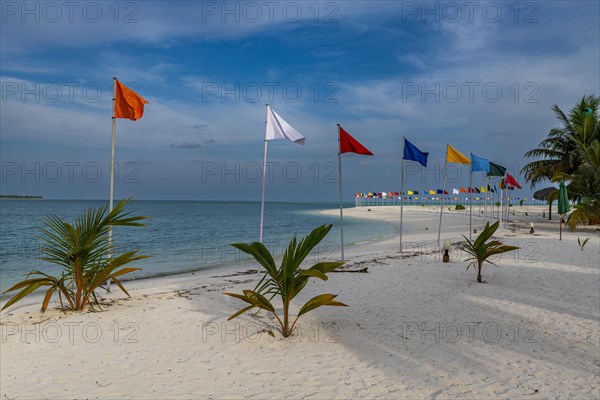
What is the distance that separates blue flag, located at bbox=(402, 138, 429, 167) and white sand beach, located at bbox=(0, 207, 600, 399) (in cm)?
579

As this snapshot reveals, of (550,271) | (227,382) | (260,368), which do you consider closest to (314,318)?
(260,368)

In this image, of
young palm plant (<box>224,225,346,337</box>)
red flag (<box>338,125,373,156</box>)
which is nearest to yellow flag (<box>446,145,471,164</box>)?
red flag (<box>338,125,373,156</box>)

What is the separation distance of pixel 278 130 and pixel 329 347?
5793mm

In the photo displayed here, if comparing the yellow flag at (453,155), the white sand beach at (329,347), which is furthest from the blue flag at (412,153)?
the white sand beach at (329,347)

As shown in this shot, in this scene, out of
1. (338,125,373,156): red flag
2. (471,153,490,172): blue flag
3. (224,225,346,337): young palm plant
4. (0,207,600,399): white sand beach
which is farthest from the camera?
(471,153,490,172): blue flag

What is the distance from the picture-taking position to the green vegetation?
19.5 meters

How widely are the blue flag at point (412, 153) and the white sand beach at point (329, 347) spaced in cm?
579

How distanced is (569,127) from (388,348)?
28.5 meters

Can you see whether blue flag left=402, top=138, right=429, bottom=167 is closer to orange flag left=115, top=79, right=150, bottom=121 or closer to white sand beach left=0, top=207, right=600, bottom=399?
white sand beach left=0, top=207, right=600, bottom=399

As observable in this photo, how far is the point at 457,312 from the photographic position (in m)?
6.45

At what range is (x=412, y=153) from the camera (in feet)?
43.0

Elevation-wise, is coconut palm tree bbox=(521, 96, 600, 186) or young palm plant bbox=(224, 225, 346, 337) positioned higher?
coconut palm tree bbox=(521, 96, 600, 186)

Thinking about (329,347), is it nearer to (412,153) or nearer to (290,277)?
(290,277)

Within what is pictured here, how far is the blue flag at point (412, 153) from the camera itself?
13.0 meters
